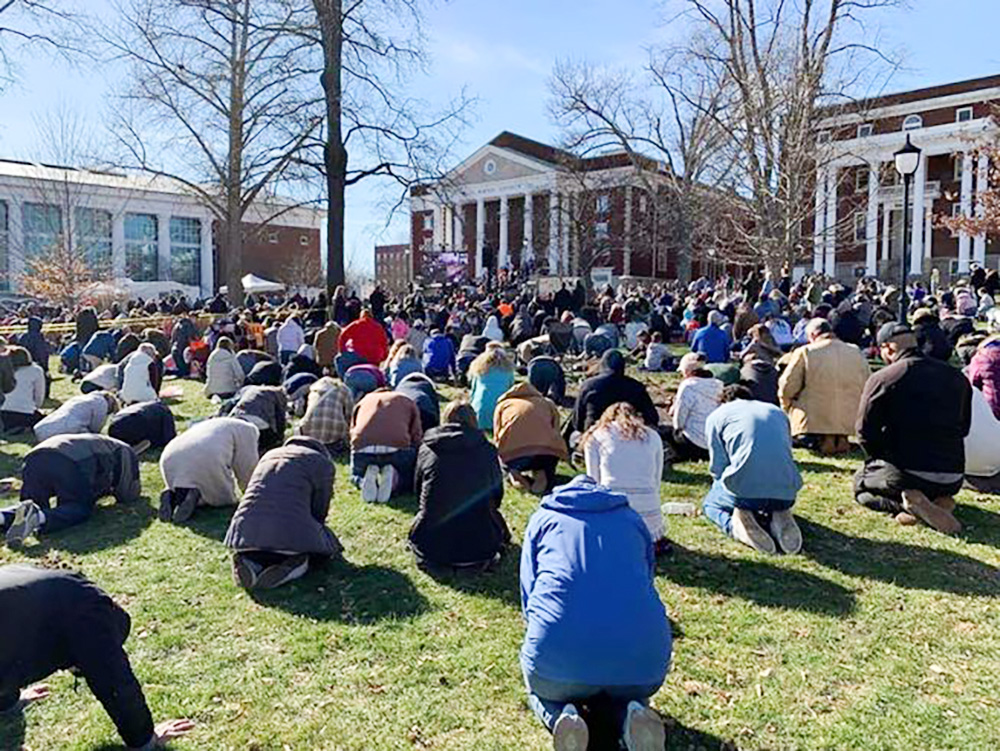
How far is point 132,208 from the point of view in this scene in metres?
64.1

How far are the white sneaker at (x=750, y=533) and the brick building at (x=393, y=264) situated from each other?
58611mm

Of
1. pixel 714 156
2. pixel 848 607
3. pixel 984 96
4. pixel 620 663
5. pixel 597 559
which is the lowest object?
pixel 848 607

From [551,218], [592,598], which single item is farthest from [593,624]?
[551,218]

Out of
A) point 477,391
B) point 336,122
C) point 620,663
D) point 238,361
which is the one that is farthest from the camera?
point 336,122

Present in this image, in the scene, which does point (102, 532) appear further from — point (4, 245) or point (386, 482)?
point (4, 245)

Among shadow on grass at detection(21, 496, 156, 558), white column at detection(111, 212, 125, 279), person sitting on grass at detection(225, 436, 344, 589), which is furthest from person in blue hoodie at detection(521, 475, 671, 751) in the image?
white column at detection(111, 212, 125, 279)

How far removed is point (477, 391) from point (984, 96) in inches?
1922

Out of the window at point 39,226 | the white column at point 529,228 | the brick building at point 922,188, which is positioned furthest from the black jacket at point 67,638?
the white column at point 529,228

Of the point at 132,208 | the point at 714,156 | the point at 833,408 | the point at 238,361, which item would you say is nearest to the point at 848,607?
the point at 833,408

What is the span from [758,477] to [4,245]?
5728 cm

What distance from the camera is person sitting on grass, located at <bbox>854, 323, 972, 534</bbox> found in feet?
21.6

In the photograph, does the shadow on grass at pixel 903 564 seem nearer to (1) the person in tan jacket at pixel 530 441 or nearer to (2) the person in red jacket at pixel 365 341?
(1) the person in tan jacket at pixel 530 441

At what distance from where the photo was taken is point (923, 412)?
6609 mm

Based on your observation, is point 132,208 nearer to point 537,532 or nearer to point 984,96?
point 984,96
